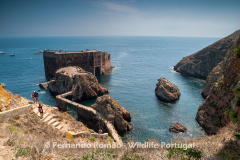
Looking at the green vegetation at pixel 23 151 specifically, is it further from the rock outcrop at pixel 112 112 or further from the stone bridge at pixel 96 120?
the rock outcrop at pixel 112 112

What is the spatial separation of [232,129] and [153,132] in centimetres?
1838

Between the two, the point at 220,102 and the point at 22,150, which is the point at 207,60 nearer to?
the point at 220,102

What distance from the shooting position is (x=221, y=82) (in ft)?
95.3

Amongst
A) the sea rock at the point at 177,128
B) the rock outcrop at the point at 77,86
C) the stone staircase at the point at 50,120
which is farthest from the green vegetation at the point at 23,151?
the rock outcrop at the point at 77,86

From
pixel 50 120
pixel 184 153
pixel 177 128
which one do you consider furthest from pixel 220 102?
pixel 50 120

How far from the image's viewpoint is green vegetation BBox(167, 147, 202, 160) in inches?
309

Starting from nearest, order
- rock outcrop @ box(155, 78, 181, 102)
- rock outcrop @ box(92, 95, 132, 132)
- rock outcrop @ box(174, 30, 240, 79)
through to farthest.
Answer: rock outcrop @ box(92, 95, 132, 132) → rock outcrop @ box(155, 78, 181, 102) → rock outcrop @ box(174, 30, 240, 79)

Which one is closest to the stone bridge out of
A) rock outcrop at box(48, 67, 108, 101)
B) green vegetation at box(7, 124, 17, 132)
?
rock outcrop at box(48, 67, 108, 101)

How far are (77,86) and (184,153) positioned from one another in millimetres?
36806

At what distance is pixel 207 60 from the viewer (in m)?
69.4

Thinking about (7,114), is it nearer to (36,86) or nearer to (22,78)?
(36,86)

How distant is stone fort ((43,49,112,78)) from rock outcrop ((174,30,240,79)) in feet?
121

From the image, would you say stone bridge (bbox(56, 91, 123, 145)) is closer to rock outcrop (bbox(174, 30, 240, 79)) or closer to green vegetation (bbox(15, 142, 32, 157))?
green vegetation (bbox(15, 142, 32, 157))

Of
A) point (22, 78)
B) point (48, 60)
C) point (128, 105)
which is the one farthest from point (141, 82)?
point (22, 78)
